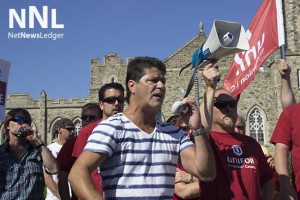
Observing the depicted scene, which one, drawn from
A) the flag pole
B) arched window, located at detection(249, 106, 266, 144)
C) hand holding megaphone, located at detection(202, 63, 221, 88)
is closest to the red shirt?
hand holding megaphone, located at detection(202, 63, 221, 88)

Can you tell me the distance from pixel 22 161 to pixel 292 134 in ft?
9.02

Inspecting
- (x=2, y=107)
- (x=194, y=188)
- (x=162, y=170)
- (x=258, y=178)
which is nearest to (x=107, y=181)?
(x=162, y=170)

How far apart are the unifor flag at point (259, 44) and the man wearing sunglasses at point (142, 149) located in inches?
87.0

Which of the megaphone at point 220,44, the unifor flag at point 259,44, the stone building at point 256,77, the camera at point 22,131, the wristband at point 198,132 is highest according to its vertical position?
the stone building at point 256,77

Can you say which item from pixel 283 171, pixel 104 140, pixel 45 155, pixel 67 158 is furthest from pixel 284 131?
pixel 45 155

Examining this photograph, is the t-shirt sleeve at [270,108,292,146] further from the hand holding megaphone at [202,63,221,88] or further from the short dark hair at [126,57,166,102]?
the short dark hair at [126,57,166,102]

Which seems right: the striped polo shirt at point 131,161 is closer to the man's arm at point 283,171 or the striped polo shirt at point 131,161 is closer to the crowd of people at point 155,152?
the crowd of people at point 155,152

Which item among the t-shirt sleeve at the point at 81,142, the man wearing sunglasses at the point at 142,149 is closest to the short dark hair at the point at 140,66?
the man wearing sunglasses at the point at 142,149

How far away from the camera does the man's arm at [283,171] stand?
10.4 feet

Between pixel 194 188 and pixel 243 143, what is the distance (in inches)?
22.2

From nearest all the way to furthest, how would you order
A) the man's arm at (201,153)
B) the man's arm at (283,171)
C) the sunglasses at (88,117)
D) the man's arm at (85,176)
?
the man's arm at (85,176)
the man's arm at (201,153)
the man's arm at (283,171)
the sunglasses at (88,117)

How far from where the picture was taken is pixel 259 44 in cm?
516

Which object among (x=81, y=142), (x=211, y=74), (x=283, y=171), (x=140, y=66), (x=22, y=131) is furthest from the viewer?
(x=22, y=131)

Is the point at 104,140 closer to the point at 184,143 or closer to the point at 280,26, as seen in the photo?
the point at 184,143
